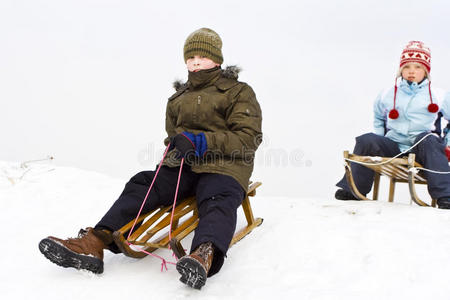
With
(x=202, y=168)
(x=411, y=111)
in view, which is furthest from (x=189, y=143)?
(x=411, y=111)

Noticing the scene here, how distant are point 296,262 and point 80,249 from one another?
1.09 m

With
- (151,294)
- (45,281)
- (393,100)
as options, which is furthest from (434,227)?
(45,281)

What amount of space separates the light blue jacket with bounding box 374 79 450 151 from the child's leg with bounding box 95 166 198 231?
72.3 inches

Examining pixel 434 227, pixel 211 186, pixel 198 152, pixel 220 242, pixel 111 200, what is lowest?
pixel 111 200

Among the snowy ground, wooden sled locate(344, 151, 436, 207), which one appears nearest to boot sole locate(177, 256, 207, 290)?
the snowy ground

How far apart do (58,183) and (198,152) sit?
2413 mm

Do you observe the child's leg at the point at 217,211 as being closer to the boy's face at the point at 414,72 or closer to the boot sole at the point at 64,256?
the boot sole at the point at 64,256

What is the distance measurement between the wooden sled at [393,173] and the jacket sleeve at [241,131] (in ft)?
3.44

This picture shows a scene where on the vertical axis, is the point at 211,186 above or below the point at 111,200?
above

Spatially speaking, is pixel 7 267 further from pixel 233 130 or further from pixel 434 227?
pixel 434 227

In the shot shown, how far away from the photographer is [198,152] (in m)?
2.25

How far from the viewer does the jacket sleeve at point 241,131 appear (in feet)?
7.53

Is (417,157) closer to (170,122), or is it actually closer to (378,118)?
(378,118)

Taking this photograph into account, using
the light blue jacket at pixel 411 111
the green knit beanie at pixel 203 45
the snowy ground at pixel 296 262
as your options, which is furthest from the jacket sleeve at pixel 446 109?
the green knit beanie at pixel 203 45
